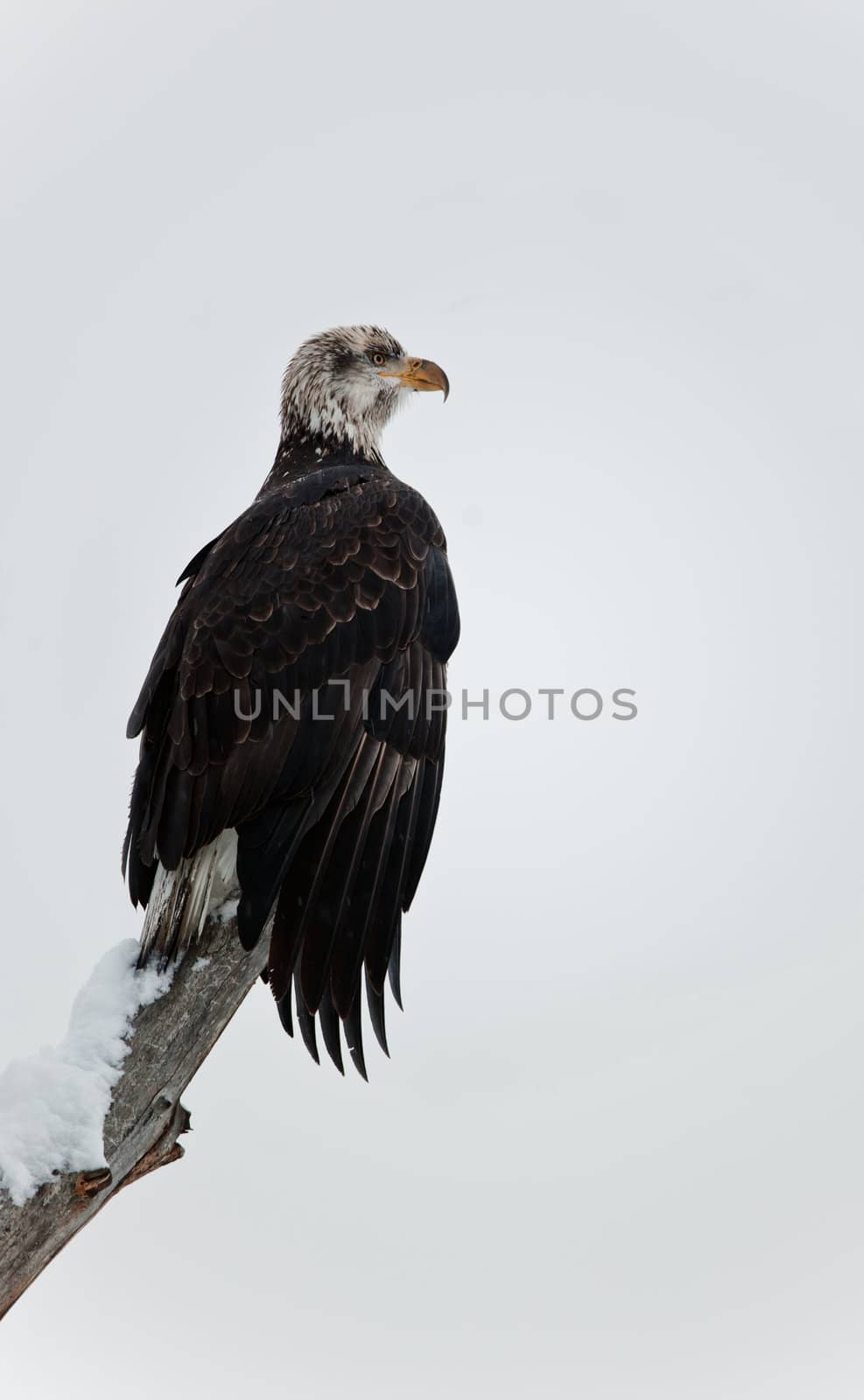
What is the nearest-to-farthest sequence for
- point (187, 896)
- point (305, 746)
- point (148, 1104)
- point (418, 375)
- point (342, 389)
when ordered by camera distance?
point (148, 1104), point (187, 896), point (305, 746), point (342, 389), point (418, 375)

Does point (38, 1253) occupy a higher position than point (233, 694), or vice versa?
point (233, 694)

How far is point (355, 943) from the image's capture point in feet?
14.0

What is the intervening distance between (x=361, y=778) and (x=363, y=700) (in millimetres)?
293

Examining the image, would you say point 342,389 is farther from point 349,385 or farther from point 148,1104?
point 148,1104

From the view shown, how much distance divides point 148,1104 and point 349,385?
12.7 ft

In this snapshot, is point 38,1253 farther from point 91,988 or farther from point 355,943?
point 355,943

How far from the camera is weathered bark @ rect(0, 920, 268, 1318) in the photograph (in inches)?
139

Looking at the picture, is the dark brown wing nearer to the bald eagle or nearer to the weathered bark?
the bald eagle

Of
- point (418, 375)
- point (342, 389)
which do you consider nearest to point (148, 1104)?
point (342, 389)

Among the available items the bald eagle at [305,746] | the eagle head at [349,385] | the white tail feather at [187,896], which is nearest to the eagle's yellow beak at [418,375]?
the eagle head at [349,385]

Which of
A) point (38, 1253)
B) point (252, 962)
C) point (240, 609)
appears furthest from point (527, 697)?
point (38, 1253)

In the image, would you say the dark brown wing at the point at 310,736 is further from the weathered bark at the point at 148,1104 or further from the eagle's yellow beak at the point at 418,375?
the eagle's yellow beak at the point at 418,375

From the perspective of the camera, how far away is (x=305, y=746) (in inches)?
172

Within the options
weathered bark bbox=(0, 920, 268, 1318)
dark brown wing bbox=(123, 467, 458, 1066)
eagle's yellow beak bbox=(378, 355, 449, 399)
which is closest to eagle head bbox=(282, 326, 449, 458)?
eagle's yellow beak bbox=(378, 355, 449, 399)
